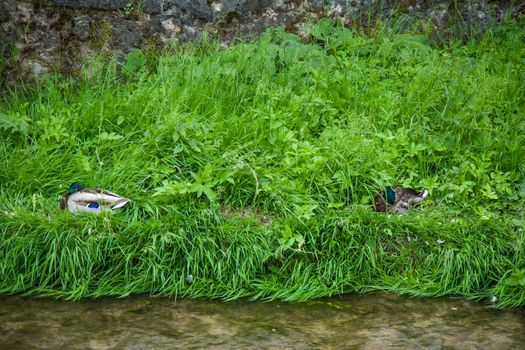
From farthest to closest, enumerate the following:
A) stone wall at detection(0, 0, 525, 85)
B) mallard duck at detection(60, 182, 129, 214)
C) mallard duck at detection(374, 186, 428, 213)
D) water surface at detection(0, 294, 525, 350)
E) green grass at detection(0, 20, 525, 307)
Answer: stone wall at detection(0, 0, 525, 85), mallard duck at detection(374, 186, 428, 213), mallard duck at detection(60, 182, 129, 214), green grass at detection(0, 20, 525, 307), water surface at detection(0, 294, 525, 350)

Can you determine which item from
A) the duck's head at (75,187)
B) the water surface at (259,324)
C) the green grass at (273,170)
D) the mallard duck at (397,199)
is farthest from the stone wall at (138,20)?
the water surface at (259,324)

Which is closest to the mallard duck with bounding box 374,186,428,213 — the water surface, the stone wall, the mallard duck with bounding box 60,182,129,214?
the water surface

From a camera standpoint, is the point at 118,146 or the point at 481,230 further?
the point at 118,146

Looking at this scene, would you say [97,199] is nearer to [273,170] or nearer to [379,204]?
[273,170]

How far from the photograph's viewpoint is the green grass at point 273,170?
4816mm

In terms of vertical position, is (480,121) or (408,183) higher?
(480,121)

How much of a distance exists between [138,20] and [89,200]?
8.40 ft

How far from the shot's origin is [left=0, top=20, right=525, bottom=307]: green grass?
4816 millimetres

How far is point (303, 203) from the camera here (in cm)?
525

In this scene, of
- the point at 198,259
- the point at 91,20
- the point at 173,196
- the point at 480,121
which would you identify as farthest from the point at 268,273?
the point at 91,20

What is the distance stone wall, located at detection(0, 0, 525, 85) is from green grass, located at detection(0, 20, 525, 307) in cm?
23

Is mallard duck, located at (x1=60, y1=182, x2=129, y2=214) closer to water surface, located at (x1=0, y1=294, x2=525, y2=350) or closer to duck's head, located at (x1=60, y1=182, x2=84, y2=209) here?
duck's head, located at (x1=60, y1=182, x2=84, y2=209)

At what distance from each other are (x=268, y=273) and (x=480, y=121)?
8.46 feet

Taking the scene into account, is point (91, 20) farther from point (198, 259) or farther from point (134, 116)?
point (198, 259)
